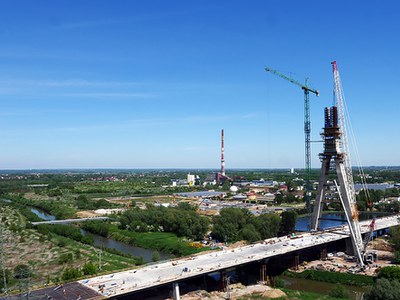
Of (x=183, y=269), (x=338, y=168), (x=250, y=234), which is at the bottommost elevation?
(x=250, y=234)

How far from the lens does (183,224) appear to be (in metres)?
75.2

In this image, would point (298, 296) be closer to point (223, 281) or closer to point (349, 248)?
point (223, 281)

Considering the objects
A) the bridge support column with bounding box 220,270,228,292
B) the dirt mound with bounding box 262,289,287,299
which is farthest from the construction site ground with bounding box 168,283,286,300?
the bridge support column with bounding box 220,270,228,292

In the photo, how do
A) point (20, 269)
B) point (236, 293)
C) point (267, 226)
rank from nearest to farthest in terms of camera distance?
point (236, 293)
point (20, 269)
point (267, 226)

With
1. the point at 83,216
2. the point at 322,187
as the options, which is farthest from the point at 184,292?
the point at 83,216

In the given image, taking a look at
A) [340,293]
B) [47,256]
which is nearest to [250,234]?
[340,293]

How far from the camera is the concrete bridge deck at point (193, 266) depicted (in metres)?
37.0

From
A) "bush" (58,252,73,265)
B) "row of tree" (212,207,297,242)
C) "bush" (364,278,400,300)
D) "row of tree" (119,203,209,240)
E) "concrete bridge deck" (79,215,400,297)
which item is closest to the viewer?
"bush" (364,278,400,300)

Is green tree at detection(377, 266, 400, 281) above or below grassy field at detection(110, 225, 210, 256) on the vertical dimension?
above

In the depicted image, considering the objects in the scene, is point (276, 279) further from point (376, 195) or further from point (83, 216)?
point (376, 195)

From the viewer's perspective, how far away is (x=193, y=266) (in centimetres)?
4406

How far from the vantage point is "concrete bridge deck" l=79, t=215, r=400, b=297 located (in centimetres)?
3697

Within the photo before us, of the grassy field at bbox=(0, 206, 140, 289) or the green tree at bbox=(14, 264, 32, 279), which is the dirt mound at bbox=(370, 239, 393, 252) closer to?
the grassy field at bbox=(0, 206, 140, 289)

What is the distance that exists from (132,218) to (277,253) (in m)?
42.9
